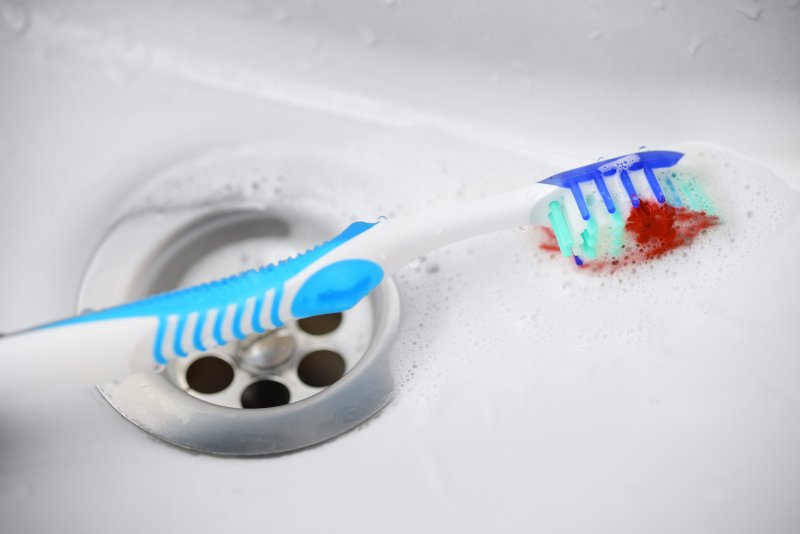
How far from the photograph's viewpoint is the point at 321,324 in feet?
1.87

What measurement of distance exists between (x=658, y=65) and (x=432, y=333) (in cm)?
24

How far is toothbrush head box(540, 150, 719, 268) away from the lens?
49 cm

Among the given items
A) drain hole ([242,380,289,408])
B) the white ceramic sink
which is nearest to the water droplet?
the white ceramic sink

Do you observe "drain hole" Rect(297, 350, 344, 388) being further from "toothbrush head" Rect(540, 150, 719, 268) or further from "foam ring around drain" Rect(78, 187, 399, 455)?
"toothbrush head" Rect(540, 150, 719, 268)

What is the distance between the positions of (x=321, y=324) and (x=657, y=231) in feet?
0.80

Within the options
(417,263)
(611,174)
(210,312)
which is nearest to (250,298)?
(210,312)

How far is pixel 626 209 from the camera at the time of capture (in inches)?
19.8

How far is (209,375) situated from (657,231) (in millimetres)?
321

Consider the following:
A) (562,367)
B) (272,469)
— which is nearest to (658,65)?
(562,367)

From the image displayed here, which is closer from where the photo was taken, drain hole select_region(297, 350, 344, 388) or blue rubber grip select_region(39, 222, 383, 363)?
blue rubber grip select_region(39, 222, 383, 363)

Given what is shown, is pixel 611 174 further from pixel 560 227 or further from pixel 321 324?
pixel 321 324

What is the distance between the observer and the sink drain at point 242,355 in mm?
474

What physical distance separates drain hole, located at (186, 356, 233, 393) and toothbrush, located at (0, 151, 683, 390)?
0.29 ft

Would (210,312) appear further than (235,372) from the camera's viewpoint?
No
